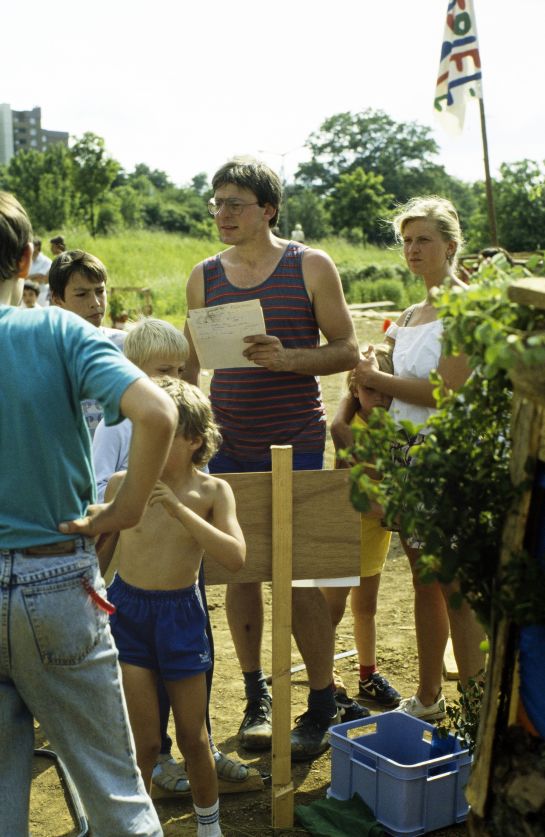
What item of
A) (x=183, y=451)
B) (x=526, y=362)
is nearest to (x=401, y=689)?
(x=183, y=451)

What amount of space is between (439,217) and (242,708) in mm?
2214

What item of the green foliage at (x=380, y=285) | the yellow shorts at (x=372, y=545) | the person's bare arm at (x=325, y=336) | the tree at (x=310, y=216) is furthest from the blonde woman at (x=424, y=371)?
the tree at (x=310, y=216)

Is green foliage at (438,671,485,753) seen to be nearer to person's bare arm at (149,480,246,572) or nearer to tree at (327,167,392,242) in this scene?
person's bare arm at (149,480,246,572)

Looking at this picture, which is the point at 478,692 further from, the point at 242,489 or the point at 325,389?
the point at 325,389

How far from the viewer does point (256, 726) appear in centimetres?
392

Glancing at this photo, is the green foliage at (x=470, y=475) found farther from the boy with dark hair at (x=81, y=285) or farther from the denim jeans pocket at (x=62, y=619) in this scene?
the boy with dark hair at (x=81, y=285)

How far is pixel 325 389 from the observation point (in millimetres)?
13117

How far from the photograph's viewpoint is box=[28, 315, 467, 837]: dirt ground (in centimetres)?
337

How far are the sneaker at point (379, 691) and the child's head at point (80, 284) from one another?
76.8 inches

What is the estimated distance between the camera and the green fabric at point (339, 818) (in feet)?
10.2

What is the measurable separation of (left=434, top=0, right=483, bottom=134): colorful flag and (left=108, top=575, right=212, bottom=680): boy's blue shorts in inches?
297

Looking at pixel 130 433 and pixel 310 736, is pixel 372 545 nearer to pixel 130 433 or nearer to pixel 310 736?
pixel 310 736

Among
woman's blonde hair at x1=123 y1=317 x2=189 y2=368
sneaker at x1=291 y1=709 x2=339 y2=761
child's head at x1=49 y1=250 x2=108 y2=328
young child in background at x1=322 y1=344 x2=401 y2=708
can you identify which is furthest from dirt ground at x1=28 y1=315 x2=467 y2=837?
child's head at x1=49 y1=250 x2=108 y2=328

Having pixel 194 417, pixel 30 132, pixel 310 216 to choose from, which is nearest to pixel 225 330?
pixel 194 417
